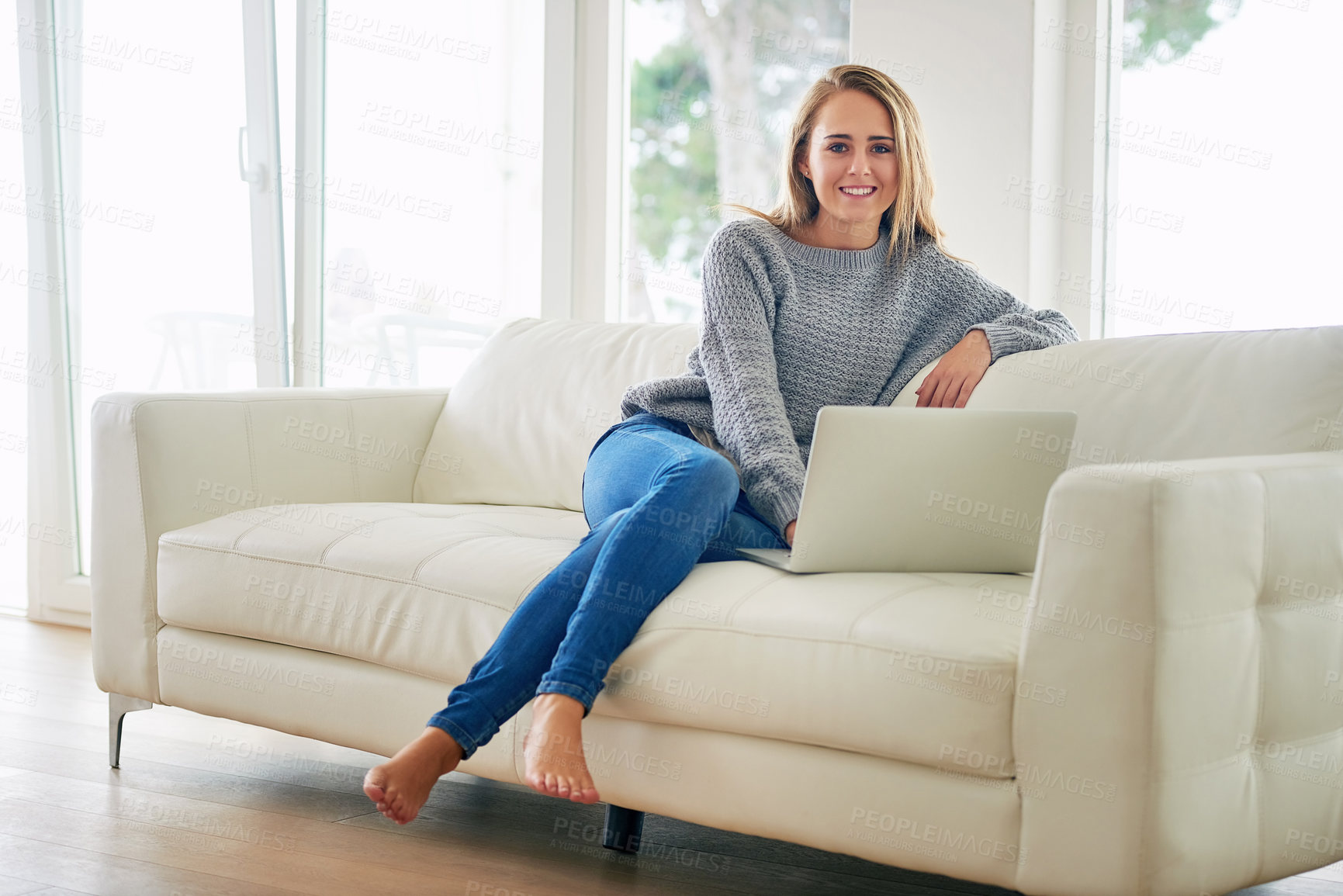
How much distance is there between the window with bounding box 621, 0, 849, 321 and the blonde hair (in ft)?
2.58

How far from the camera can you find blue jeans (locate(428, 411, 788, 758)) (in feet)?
4.91

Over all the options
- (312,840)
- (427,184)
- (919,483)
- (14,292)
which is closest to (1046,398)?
(919,483)

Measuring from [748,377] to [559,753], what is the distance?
687mm

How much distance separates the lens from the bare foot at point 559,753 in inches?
56.8

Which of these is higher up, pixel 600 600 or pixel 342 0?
pixel 342 0

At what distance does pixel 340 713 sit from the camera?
186 centimetres

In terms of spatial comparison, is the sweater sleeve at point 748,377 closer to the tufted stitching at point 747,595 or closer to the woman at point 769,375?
the woman at point 769,375

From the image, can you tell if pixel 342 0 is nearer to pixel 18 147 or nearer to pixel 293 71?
pixel 293 71

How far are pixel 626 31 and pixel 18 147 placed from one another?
5.98ft

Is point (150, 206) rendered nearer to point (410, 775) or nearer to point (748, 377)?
→ point (748, 377)

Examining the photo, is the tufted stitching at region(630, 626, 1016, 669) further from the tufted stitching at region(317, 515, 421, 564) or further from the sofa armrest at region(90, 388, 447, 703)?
the sofa armrest at region(90, 388, 447, 703)

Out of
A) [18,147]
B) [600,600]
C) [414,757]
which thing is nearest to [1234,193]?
[600,600]

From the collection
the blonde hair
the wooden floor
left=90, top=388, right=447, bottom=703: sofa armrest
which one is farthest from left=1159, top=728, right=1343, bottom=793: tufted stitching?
left=90, top=388, right=447, bottom=703: sofa armrest

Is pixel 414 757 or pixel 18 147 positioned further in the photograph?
pixel 18 147
